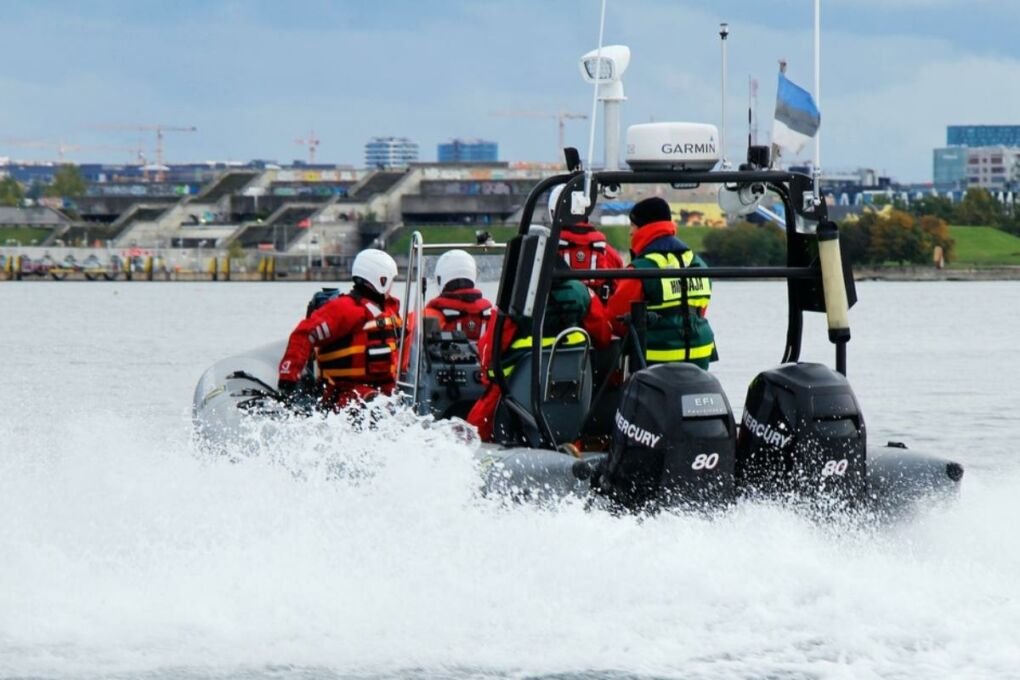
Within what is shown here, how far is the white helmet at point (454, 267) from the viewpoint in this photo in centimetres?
884

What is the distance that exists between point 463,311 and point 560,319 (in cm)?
193

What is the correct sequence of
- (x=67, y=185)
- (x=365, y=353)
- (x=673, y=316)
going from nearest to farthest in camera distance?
(x=673, y=316)
(x=365, y=353)
(x=67, y=185)

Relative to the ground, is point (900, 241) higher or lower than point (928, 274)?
higher

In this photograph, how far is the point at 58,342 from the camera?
29859 mm

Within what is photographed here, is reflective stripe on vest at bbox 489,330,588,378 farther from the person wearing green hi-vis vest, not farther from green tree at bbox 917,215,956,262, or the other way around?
green tree at bbox 917,215,956,262

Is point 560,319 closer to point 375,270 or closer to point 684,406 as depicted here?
point 684,406

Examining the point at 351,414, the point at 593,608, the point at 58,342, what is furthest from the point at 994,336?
the point at 593,608

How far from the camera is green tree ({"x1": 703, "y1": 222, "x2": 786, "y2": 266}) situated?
261ft

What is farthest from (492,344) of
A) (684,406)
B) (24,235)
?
(24,235)

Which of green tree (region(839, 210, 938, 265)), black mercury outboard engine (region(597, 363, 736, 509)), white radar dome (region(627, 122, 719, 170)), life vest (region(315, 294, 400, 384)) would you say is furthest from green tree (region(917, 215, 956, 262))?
black mercury outboard engine (region(597, 363, 736, 509))

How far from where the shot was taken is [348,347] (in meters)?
8.38

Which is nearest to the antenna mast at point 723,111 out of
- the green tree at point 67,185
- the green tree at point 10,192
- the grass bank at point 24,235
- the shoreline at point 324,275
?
the shoreline at point 324,275

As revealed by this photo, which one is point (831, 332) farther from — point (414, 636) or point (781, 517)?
point (414, 636)

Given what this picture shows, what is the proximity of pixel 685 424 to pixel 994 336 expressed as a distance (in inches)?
1078
